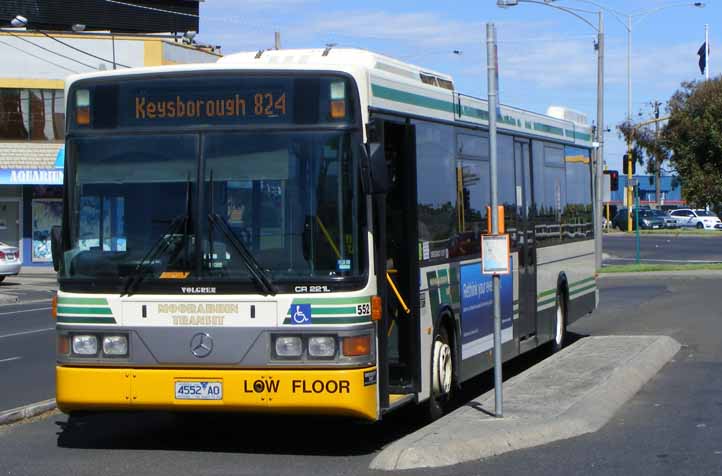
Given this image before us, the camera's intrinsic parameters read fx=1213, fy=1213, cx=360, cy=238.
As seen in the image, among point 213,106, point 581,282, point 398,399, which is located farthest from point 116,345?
point 581,282

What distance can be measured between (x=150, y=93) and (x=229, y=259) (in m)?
1.52

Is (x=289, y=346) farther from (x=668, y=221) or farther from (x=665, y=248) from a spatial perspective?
(x=668, y=221)

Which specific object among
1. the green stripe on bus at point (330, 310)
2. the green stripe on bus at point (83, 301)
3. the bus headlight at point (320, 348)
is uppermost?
the green stripe on bus at point (83, 301)

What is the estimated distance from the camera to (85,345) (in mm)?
9492

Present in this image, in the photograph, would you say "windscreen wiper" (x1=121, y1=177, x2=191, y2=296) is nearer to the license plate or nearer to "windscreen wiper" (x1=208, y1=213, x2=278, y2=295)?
"windscreen wiper" (x1=208, y1=213, x2=278, y2=295)

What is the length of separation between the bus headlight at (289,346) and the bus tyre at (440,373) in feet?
6.90

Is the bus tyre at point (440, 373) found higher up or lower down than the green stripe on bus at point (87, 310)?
lower down

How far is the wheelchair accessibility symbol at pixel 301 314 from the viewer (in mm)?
9031

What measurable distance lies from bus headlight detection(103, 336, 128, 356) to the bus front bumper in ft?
0.44

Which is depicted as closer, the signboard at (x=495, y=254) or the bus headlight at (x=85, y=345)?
the bus headlight at (x=85, y=345)

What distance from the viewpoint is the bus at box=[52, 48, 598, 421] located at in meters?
9.09

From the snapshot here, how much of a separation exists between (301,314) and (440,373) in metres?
2.48

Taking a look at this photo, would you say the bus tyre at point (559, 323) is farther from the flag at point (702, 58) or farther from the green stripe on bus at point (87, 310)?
the flag at point (702, 58)

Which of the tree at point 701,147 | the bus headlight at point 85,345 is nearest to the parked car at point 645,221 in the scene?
the tree at point 701,147
